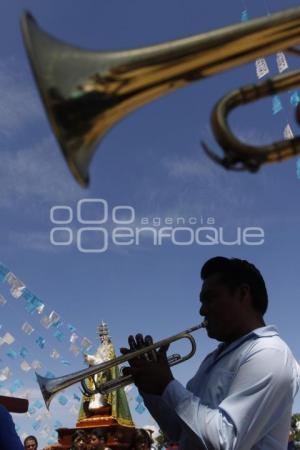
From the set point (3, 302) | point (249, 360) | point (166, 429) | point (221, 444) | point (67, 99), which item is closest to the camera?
point (67, 99)

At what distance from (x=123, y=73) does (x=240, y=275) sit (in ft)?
3.42

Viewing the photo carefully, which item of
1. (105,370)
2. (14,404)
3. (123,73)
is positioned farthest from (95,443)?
(123,73)

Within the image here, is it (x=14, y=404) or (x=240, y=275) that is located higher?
(x=240, y=275)

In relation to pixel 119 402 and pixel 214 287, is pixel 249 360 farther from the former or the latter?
pixel 119 402

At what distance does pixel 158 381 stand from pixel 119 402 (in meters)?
10.8

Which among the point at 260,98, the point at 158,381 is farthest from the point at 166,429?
the point at 260,98

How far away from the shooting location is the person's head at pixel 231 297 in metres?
2.07

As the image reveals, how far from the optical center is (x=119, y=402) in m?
12.2

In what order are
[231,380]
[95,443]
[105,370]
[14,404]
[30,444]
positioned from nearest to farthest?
[231,380]
[105,370]
[14,404]
[30,444]
[95,443]

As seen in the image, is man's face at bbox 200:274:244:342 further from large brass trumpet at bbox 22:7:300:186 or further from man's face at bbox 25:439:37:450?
man's face at bbox 25:439:37:450

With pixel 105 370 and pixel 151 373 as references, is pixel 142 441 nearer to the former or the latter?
pixel 105 370

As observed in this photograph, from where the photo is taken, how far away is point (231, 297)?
6.91 ft

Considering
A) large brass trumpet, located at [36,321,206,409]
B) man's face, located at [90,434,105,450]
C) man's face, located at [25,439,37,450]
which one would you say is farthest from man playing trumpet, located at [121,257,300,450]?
man's face, located at [25,439,37,450]

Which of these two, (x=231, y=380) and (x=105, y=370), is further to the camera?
(x=105, y=370)
